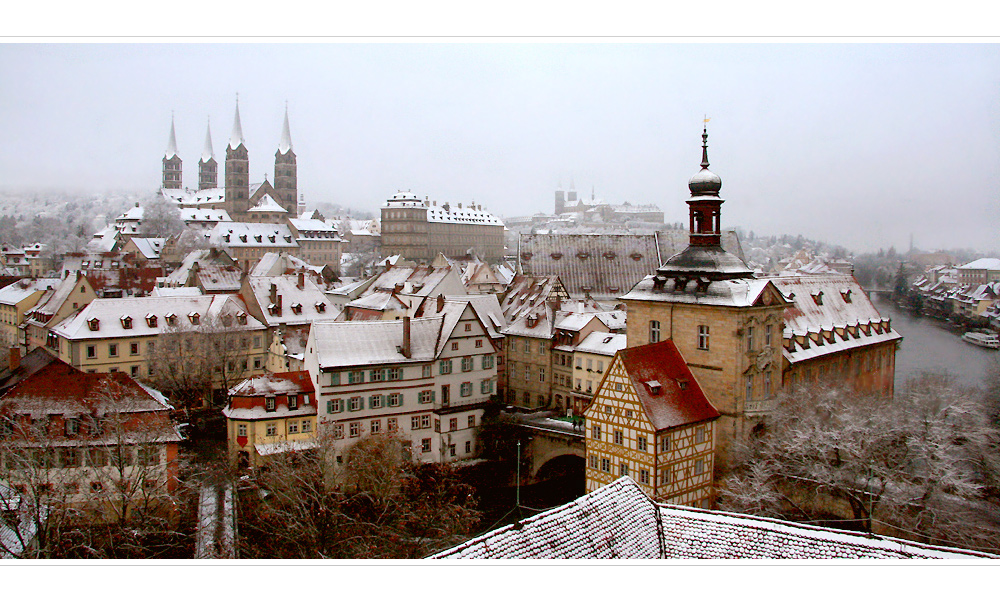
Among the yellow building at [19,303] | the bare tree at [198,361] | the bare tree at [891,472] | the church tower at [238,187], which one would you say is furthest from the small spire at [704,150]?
the church tower at [238,187]

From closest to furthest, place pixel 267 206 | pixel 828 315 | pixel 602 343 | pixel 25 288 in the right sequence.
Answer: pixel 828 315 → pixel 602 343 → pixel 25 288 → pixel 267 206

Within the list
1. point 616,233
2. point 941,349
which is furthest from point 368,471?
point 616,233

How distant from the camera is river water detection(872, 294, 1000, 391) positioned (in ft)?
47.9

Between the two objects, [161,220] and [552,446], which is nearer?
[552,446]

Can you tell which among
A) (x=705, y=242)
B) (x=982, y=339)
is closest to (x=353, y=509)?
(x=705, y=242)

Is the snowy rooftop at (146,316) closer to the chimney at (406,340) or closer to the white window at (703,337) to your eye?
the chimney at (406,340)

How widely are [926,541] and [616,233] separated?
17.3 meters

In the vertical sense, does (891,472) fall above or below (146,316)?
below

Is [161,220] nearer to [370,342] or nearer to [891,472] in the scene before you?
[370,342]

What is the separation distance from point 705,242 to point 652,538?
859cm

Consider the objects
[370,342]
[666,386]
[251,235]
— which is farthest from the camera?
[251,235]

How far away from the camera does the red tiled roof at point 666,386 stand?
12555 millimetres

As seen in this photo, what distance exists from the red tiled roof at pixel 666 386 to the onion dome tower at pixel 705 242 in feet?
5.45

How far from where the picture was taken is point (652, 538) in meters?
7.53
